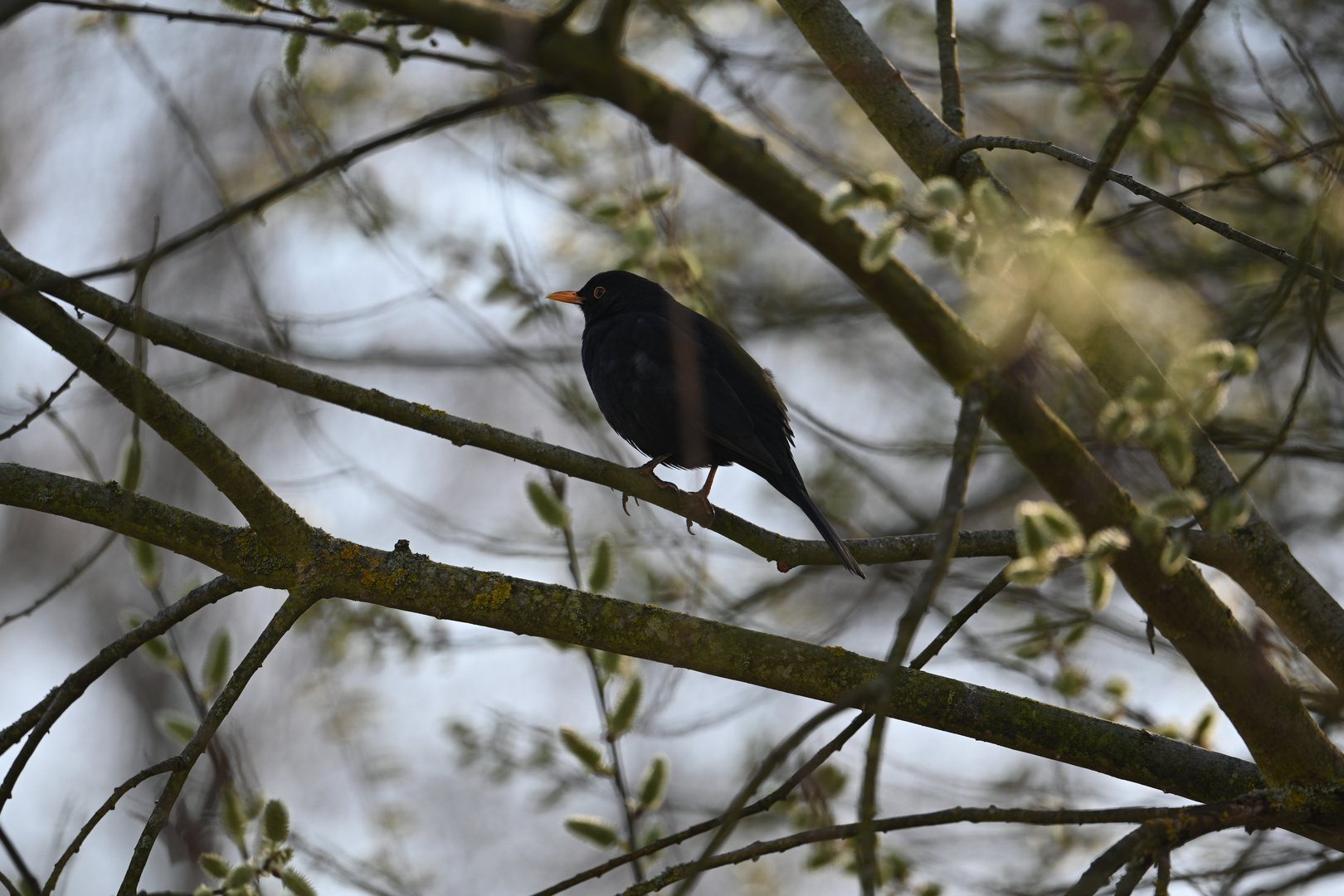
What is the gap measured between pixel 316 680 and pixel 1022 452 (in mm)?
4728

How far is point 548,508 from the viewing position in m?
3.23

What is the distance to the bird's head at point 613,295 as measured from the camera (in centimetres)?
527

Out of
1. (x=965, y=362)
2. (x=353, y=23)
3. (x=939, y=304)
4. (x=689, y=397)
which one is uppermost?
(x=689, y=397)

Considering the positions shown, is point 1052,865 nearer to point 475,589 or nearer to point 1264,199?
point 1264,199

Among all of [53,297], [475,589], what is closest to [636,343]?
[475,589]

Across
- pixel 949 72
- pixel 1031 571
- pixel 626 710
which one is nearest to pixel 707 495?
pixel 626 710

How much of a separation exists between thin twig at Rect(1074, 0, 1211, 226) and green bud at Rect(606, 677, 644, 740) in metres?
→ 1.90

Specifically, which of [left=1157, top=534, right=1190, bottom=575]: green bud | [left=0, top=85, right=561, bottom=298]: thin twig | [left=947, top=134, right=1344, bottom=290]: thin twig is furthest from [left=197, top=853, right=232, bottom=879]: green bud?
[left=947, top=134, right=1344, bottom=290]: thin twig

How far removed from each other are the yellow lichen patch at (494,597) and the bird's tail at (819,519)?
43.9 inches

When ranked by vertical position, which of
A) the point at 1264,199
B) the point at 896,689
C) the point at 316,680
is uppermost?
the point at 1264,199

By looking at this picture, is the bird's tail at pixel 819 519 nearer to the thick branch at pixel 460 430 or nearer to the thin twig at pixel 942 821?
the thick branch at pixel 460 430

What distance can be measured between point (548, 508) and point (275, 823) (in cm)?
116

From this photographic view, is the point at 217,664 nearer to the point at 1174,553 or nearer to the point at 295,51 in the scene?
the point at 295,51

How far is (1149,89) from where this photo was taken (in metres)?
2.02
